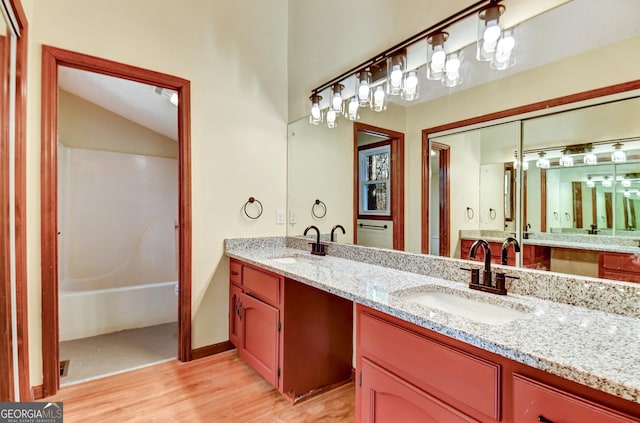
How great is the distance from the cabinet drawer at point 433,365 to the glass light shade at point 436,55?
1261mm

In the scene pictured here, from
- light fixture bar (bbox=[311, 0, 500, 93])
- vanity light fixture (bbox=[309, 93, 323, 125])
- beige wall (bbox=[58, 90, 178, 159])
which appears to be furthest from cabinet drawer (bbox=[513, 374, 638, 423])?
beige wall (bbox=[58, 90, 178, 159])

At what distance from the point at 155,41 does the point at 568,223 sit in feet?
8.56

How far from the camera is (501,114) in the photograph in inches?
56.1

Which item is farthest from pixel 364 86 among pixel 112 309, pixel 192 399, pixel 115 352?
pixel 112 309

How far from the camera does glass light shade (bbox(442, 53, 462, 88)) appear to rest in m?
1.57

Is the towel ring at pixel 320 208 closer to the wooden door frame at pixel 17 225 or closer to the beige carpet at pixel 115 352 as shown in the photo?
the beige carpet at pixel 115 352

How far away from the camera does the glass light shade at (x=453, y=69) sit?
1.57m

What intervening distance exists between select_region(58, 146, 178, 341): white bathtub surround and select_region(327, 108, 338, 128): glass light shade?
7.23 feet

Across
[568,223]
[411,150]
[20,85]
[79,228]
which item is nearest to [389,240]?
[411,150]

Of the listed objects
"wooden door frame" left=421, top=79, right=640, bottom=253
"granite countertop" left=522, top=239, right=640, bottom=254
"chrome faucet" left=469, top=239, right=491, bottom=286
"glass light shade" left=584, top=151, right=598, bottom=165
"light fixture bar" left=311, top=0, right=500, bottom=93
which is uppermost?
"light fixture bar" left=311, top=0, right=500, bottom=93

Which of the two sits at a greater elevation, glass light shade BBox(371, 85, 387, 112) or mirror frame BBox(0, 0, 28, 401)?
glass light shade BBox(371, 85, 387, 112)

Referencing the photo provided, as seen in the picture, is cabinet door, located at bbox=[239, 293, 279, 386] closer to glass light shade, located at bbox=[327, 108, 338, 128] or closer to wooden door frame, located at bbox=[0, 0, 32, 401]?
wooden door frame, located at bbox=[0, 0, 32, 401]

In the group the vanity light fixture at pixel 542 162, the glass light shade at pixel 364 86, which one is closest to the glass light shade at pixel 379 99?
the glass light shade at pixel 364 86

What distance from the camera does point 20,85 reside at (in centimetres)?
165
